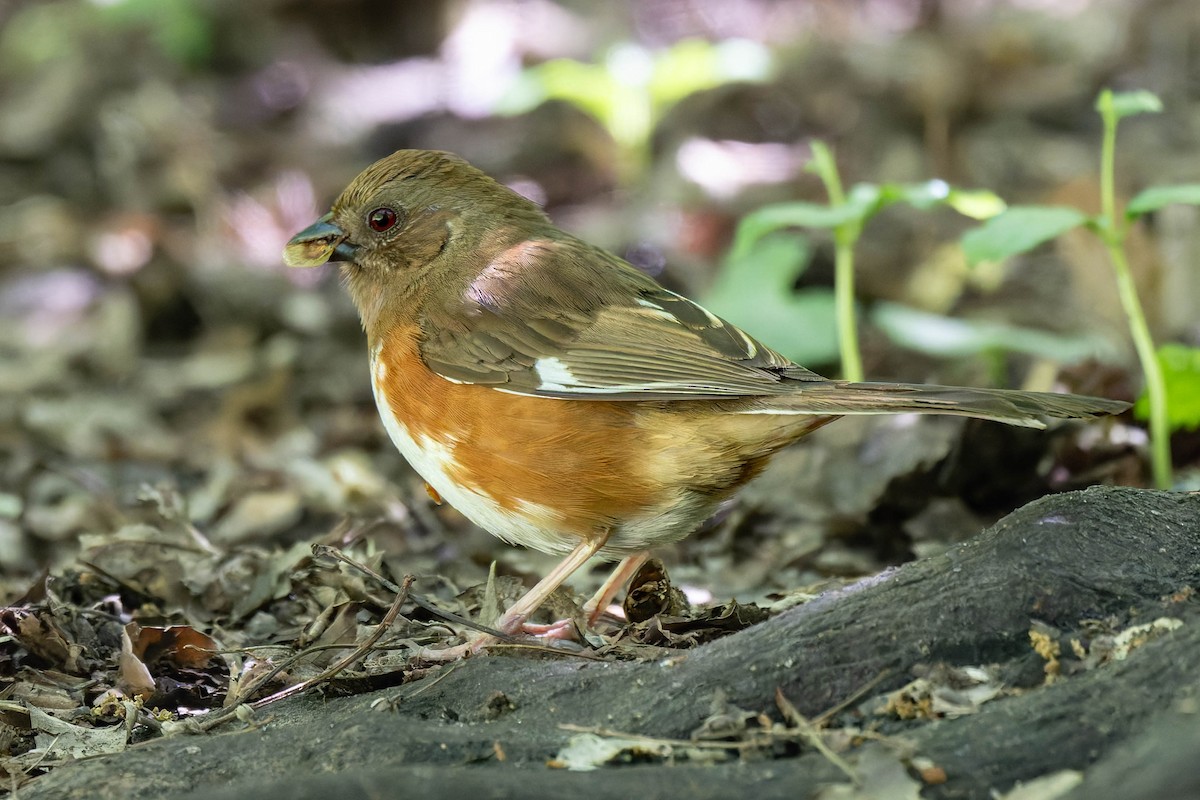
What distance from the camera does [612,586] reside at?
3.57 m

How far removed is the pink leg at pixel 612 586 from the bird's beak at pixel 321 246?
1.19 metres

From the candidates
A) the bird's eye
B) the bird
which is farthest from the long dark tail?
the bird's eye

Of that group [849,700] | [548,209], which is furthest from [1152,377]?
[548,209]

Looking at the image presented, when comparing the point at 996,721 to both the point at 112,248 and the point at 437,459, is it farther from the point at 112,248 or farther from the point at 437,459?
the point at 112,248

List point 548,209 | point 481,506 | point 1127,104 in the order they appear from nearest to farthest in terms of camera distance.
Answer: point 481,506, point 1127,104, point 548,209

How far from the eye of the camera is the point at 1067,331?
6316 millimetres

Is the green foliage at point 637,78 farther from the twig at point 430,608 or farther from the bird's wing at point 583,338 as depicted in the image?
the twig at point 430,608

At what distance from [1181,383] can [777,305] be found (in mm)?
1902

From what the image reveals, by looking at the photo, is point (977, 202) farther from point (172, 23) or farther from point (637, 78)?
point (172, 23)

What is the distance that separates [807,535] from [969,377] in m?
1.55

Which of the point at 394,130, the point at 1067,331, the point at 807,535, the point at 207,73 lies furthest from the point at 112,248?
the point at 1067,331

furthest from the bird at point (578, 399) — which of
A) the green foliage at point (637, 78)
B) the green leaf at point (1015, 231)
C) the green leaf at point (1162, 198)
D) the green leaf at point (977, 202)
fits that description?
the green foliage at point (637, 78)

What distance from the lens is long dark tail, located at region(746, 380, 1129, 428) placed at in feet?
8.97

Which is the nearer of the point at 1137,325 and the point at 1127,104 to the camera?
the point at 1127,104
